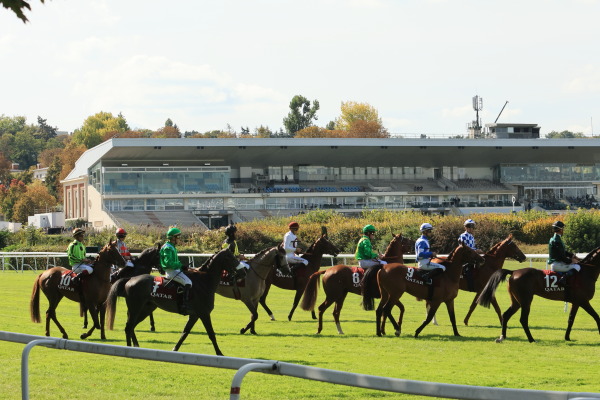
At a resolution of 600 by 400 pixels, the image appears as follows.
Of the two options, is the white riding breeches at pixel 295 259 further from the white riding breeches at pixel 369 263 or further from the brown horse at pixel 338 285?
the white riding breeches at pixel 369 263

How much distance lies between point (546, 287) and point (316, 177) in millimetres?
58604

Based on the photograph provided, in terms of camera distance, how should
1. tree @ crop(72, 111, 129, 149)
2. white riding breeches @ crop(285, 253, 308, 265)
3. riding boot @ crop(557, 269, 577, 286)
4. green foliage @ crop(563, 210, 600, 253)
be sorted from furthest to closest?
tree @ crop(72, 111, 129, 149), green foliage @ crop(563, 210, 600, 253), white riding breeches @ crop(285, 253, 308, 265), riding boot @ crop(557, 269, 577, 286)

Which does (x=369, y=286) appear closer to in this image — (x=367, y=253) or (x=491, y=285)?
(x=367, y=253)

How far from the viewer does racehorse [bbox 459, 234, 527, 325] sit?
15.5 m

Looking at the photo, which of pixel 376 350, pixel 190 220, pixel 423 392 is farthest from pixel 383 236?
pixel 423 392

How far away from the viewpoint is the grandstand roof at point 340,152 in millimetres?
65688

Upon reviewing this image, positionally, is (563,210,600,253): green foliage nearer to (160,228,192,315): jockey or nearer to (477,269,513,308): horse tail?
(477,269,513,308): horse tail

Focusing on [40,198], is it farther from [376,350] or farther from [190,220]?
[376,350]

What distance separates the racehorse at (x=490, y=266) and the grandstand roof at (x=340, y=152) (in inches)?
1935

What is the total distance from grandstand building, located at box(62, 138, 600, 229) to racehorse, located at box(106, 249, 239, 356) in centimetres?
4849

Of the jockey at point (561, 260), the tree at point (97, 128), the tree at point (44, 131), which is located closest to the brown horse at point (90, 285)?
the jockey at point (561, 260)

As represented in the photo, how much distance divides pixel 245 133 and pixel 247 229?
89.7 m

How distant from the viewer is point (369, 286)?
14781mm

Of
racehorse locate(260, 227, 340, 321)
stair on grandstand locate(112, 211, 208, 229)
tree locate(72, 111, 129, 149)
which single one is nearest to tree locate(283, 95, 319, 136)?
tree locate(72, 111, 129, 149)
